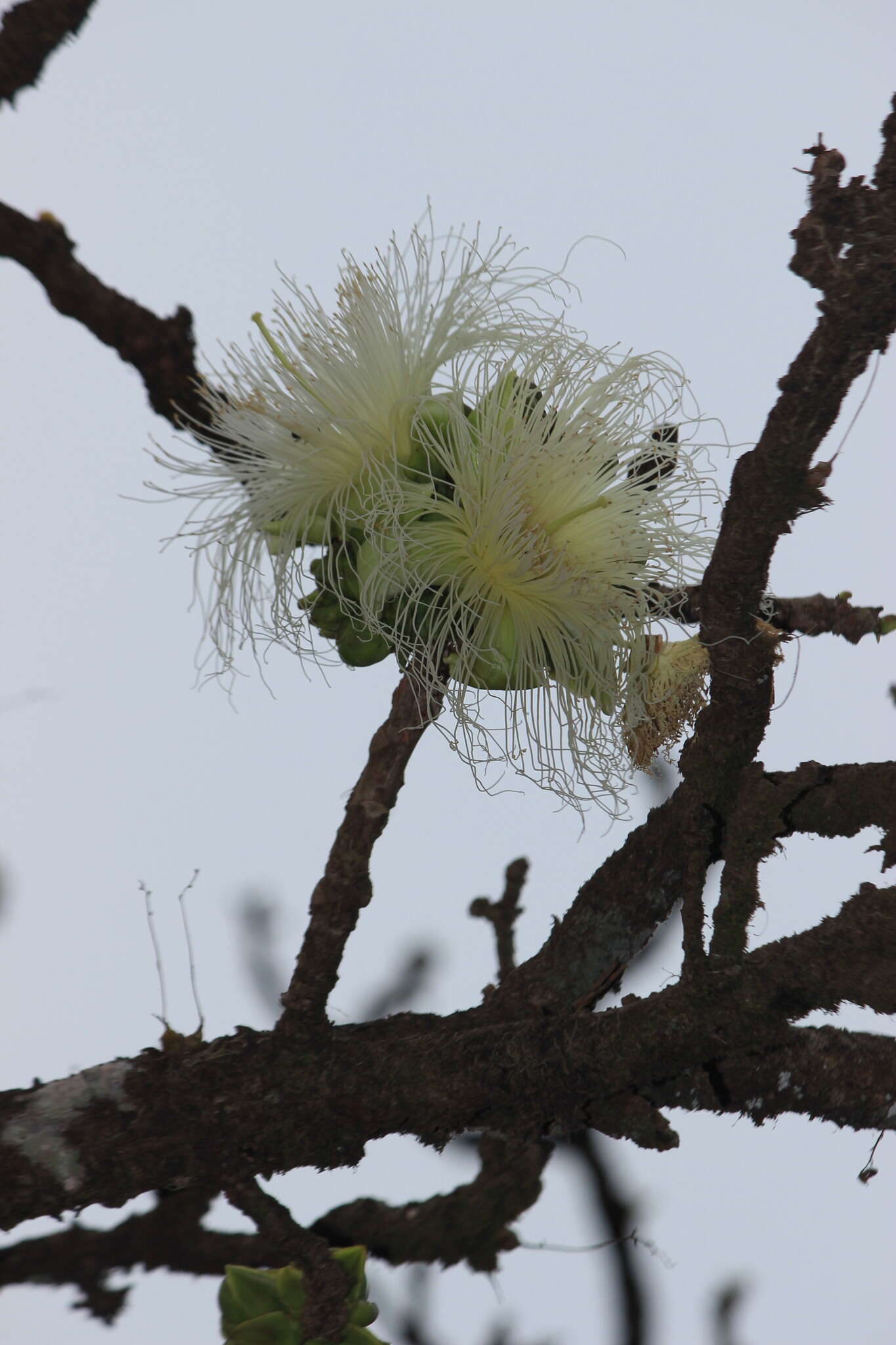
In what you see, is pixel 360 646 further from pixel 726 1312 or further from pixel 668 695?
pixel 726 1312

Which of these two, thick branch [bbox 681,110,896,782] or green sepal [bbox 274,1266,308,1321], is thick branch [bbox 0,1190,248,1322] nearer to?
green sepal [bbox 274,1266,308,1321]

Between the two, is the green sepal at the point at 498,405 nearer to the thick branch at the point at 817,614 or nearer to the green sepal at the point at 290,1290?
the thick branch at the point at 817,614

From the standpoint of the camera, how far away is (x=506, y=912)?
8.86 feet

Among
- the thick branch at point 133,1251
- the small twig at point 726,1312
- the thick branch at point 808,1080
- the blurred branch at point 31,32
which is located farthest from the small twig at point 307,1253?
the blurred branch at point 31,32

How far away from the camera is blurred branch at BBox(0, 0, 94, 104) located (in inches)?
88.2

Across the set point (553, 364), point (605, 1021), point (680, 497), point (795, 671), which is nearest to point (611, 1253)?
point (605, 1021)

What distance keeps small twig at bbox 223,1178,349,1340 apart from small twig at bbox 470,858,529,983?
107cm

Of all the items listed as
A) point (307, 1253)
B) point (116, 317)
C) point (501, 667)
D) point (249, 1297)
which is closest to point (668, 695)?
point (501, 667)

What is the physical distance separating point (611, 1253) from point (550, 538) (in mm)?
1667

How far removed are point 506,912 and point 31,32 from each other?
2038 millimetres

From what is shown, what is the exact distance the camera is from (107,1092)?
1.68 m

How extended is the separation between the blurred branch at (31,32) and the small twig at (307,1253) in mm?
2018

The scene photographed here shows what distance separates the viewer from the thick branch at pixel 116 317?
247 cm

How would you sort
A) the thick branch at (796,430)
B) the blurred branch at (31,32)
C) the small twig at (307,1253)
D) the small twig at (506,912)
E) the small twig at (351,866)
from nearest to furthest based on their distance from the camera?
the thick branch at (796,430) → the small twig at (307,1253) → the small twig at (351,866) → the blurred branch at (31,32) → the small twig at (506,912)
